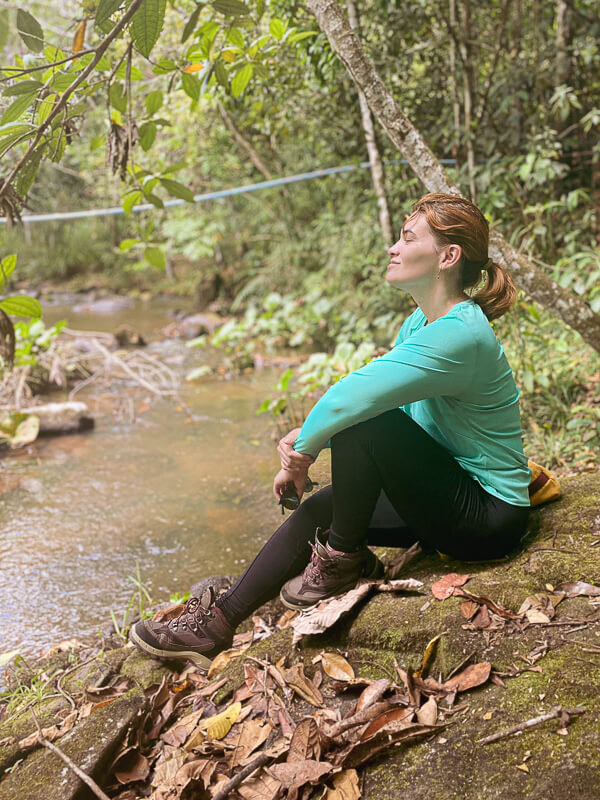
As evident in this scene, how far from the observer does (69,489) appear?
3.53 m

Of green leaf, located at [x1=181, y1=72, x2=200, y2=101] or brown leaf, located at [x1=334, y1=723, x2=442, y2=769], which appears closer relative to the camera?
brown leaf, located at [x1=334, y1=723, x2=442, y2=769]

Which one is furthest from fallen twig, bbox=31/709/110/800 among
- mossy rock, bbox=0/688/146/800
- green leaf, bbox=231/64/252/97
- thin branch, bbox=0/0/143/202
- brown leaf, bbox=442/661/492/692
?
green leaf, bbox=231/64/252/97

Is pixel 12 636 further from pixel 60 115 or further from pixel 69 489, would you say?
pixel 60 115

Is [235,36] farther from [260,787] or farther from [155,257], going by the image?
[260,787]

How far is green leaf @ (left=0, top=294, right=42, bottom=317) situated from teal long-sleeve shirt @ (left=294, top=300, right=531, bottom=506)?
31.0 inches

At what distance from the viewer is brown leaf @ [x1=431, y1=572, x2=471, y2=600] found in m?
1.56

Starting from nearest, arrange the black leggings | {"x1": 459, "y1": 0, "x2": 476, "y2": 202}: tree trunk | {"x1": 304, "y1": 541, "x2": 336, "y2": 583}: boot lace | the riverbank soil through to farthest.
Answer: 1. the riverbank soil
2. the black leggings
3. {"x1": 304, "y1": 541, "x2": 336, "y2": 583}: boot lace
4. {"x1": 459, "y1": 0, "x2": 476, "y2": 202}: tree trunk

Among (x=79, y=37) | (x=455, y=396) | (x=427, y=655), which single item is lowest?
(x=427, y=655)

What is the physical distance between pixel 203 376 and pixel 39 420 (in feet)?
5.65

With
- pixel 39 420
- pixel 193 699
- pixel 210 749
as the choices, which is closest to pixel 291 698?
pixel 210 749

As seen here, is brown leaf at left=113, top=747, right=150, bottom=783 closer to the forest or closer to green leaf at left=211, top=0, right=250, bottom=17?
the forest

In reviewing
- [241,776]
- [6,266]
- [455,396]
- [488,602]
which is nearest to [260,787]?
[241,776]

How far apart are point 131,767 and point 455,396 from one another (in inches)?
45.9

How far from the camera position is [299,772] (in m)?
1.21
